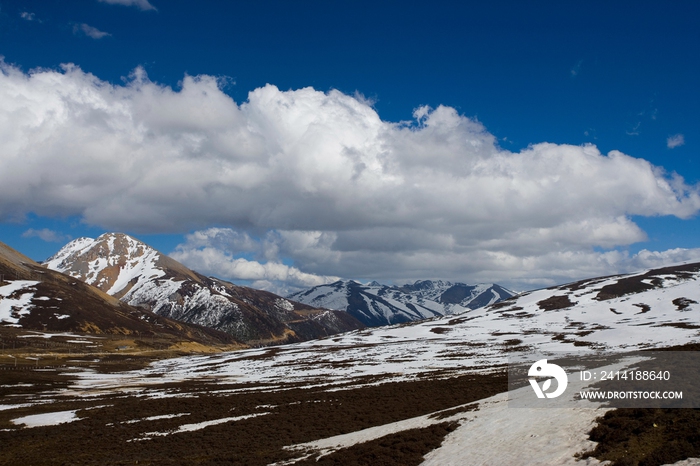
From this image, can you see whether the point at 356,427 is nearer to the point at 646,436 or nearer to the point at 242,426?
the point at 242,426

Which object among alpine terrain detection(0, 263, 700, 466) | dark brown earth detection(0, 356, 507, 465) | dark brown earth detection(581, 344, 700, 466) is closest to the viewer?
dark brown earth detection(581, 344, 700, 466)

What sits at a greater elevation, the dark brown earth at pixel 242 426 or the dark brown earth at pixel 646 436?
the dark brown earth at pixel 646 436

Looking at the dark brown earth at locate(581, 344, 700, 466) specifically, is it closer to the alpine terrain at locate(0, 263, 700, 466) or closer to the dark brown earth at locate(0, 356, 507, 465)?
the alpine terrain at locate(0, 263, 700, 466)

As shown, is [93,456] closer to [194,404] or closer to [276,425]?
Result: [276,425]

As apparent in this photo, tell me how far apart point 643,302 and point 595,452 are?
215m

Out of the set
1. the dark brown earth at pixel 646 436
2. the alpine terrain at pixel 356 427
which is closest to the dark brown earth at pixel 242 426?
the alpine terrain at pixel 356 427

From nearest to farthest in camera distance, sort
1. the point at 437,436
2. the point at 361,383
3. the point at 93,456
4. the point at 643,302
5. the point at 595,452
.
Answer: the point at 595,452, the point at 437,436, the point at 93,456, the point at 361,383, the point at 643,302

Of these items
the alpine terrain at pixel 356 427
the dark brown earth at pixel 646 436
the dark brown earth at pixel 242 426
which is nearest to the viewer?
the dark brown earth at pixel 646 436

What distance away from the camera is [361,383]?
5972 centimetres

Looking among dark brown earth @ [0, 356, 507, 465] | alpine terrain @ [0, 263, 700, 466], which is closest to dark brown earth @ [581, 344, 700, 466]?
alpine terrain @ [0, 263, 700, 466]

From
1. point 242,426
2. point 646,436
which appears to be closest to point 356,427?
point 242,426

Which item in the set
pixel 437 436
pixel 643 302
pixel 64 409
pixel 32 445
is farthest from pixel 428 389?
pixel 643 302

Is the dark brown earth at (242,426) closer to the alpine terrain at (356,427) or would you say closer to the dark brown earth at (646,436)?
the alpine terrain at (356,427)

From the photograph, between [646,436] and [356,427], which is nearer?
[646,436]
